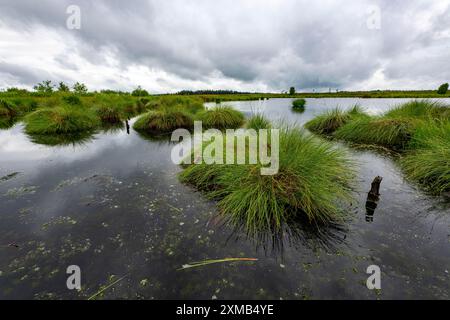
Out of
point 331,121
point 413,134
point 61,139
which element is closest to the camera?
point 413,134

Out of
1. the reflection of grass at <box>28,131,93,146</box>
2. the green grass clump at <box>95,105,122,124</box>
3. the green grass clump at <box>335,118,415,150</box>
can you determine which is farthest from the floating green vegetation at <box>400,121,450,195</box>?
the green grass clump at <box>95,105,122,124</box>

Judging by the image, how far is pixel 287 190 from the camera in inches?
161

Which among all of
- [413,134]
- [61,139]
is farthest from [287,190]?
[61,139]

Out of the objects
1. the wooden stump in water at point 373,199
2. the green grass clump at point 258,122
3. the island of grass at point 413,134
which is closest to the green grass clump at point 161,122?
the green grass clump at point 258,122

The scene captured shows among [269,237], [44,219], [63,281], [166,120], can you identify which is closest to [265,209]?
[269,237]

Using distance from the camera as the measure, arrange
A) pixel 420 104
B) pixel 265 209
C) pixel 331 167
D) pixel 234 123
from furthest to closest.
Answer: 1. pixel 234 123
2. pixel 420 104
3. pixel 331 167
4. pixel 265 209

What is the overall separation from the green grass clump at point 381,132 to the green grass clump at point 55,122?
16.4 m

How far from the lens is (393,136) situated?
31.6 feet

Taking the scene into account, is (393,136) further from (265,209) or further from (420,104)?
(265,209)

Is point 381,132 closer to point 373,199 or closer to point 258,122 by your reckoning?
point 258,122

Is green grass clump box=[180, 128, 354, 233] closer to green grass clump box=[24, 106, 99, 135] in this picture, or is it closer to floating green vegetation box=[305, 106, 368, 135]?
floating green vegetation box=[305, 106, 368, 135]

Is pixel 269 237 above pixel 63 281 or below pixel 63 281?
above

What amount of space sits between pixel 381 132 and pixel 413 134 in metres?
1.26

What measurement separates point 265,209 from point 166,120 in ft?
A: 42.0
